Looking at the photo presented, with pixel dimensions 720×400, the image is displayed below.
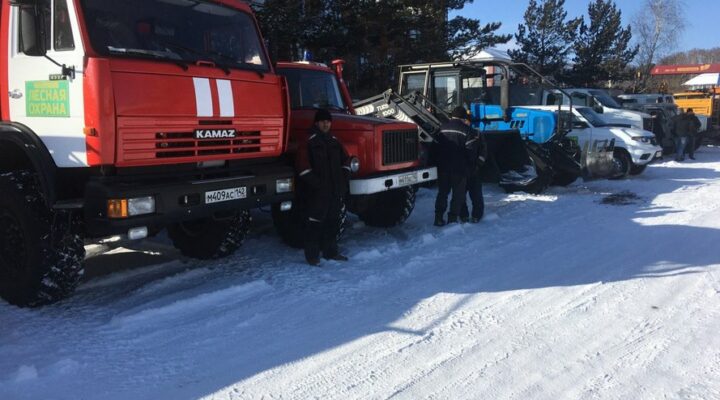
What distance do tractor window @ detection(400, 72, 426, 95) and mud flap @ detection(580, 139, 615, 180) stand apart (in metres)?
4.07

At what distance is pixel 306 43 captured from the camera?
50.9ft

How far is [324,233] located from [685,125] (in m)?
16.2

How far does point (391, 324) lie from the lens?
4574 mm

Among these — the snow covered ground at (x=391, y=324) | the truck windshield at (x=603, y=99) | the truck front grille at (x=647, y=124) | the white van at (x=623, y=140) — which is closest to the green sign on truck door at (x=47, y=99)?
the snow covered ground at (x=391, y=324)

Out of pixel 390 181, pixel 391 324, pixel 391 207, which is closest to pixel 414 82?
pixel 391 207

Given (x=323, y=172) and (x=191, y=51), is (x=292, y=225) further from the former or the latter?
(x=191, y=51)

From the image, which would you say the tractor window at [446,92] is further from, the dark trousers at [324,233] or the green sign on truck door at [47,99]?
the green sign on truck door at [47,99]

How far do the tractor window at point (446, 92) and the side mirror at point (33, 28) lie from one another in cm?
797

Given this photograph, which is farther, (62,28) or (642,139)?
(642,139)

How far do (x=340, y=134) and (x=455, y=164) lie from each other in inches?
84.1

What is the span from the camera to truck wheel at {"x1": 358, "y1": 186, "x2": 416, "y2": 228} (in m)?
A: 8.08

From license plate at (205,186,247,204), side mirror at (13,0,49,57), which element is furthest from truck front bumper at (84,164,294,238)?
side mirror at (13,0,49,57)

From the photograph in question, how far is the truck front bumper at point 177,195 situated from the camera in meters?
4.36

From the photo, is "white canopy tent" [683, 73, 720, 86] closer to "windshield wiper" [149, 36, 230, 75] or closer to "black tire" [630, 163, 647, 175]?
"black tire" [630, 163, 647, 175]
